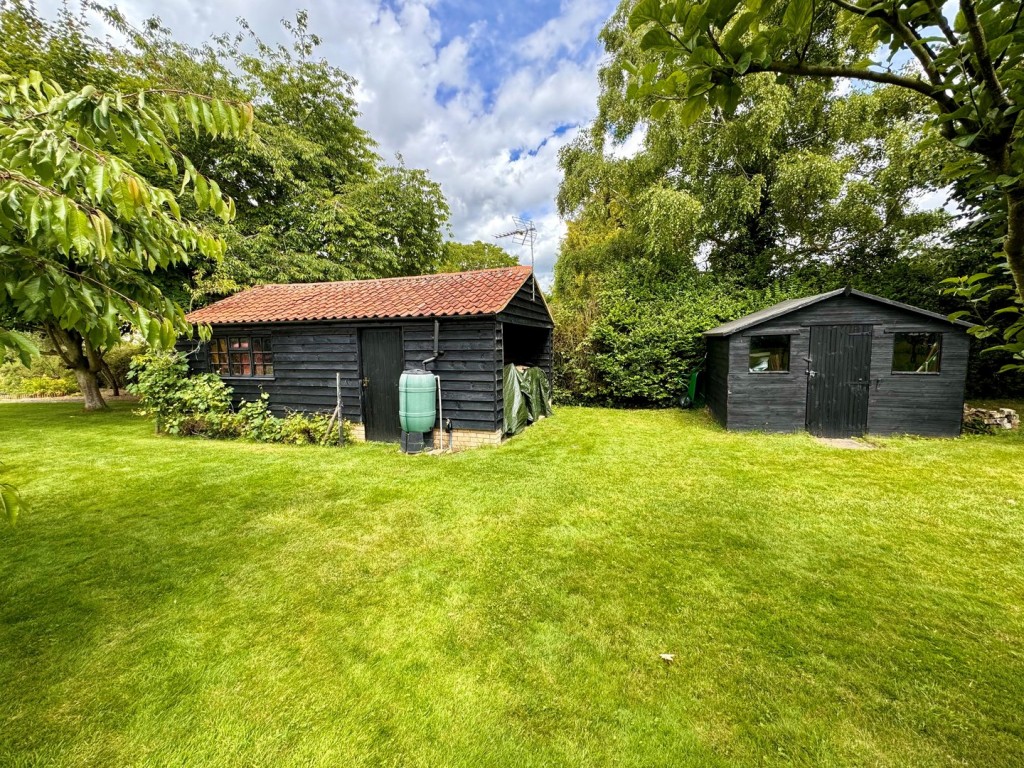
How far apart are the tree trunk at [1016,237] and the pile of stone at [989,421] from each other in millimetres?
9777

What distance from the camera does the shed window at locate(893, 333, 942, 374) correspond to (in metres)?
7.25

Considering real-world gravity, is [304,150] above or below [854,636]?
above

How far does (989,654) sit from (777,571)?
1132 mm

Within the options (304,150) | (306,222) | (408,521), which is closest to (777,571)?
(408,521)

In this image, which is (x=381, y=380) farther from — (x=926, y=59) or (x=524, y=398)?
(x=926, y=59)

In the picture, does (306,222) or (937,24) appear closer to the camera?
(937,24)

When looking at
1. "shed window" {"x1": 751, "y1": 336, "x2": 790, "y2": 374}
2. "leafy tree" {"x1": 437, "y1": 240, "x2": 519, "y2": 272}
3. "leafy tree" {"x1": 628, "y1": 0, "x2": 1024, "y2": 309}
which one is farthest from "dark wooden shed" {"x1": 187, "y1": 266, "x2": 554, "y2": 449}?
"leafy tree" {"x1": 437, "y1": 240, "x2": 519, "y2": 272}

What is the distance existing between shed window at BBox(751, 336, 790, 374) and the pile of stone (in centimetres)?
348

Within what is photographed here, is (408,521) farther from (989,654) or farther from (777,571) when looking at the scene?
(989,654)

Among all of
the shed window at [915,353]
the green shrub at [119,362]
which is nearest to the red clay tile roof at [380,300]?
the shed window at [915,353]

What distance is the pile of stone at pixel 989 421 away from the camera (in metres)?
7.48

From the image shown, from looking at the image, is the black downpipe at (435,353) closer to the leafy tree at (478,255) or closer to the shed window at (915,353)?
the shed window at (915,353)

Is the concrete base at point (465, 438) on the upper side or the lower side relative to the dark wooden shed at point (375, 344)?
lower

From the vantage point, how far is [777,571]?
3301mm
